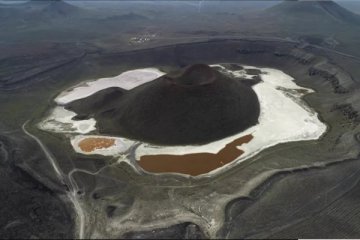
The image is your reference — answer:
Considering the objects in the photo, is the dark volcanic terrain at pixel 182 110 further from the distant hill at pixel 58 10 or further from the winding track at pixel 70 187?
the distant hill at pixel 58 10

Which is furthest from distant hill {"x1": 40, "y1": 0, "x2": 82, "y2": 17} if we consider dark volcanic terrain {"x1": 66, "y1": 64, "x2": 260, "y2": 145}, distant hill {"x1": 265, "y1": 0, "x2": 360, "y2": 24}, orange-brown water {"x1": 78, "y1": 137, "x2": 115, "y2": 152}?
orange-brown water {"x1": 78, "y1": 137, "x2": 115, "y2": 152}

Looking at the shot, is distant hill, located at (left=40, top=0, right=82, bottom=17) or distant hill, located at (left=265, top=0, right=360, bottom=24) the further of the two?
distant hill, located at (left=40, top=0, right=82, bottom=17)

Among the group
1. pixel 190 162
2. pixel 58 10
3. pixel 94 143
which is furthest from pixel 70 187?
pixel 58 10

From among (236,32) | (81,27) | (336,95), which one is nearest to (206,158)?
(336,95)

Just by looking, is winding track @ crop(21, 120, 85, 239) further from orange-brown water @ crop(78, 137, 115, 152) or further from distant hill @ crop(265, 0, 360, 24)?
distant hill @ crop(265, 0, 360, 24)

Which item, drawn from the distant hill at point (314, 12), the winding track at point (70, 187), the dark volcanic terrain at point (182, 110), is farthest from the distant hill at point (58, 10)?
the winding track at point (70, 187)

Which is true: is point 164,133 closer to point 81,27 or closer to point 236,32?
point 236,32
